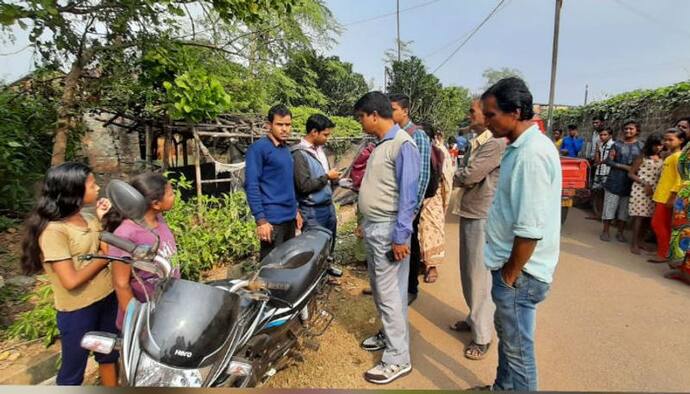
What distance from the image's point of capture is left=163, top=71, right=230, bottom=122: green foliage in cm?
411

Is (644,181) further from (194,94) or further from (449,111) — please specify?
(449,111)

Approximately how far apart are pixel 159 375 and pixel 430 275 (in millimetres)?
3154

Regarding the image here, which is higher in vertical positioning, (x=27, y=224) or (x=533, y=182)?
(x=533, y=182)

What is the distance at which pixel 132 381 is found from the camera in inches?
51.8

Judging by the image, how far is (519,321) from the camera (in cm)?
180

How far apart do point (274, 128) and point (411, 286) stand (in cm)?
184

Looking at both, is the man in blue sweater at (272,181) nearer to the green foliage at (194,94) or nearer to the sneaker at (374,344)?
the sneaker at (374,344)

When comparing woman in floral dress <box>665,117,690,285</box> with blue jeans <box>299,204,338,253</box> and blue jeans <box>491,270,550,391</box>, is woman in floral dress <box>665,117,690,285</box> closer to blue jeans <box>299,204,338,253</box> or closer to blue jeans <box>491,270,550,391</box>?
blue jeans <box>491,270,550,391</box>

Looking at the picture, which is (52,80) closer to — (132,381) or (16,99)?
(16,99)

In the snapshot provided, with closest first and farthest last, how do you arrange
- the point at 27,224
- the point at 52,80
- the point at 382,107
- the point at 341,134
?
the point at 27,224, the point at 382,107, the point at 52,80, the point at 341,134

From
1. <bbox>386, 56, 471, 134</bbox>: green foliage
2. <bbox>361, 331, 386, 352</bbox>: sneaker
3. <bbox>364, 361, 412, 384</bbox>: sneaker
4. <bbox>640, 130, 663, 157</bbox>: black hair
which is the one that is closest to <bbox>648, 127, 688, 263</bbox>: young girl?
<bbox>640, 130, 663, 157</bbox>: black hair

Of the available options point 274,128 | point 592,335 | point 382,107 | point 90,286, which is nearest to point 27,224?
point 90,286

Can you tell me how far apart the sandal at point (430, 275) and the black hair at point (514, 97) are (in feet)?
8.50

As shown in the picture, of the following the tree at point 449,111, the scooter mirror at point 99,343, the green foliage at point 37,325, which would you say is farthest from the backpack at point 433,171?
the tree at point 449,111
